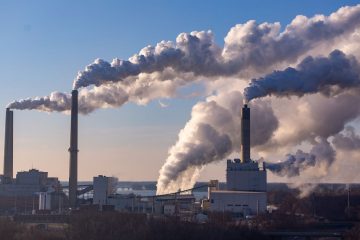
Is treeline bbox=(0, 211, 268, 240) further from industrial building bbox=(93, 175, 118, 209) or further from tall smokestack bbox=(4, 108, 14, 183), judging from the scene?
tall smokestack bbox=(4, 108, 14, 183)

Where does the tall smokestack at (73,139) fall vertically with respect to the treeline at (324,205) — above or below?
above

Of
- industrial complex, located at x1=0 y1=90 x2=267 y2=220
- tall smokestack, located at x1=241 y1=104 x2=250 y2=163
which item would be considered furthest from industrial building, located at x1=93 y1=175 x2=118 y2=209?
tall smokestack, located at x1=241 y1=104 x2=250 y2=163

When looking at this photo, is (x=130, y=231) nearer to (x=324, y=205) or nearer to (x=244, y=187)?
(x=244, y=187)

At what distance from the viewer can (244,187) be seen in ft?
220

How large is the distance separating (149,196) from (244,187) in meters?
9.25

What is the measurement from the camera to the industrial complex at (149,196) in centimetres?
6419

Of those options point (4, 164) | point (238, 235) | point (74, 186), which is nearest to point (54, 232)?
point (238, 235)

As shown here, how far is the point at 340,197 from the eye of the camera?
237 feet

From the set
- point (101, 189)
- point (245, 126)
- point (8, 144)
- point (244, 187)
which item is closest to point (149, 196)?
point (101, 189)

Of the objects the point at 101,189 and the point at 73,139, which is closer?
the point at 73,139

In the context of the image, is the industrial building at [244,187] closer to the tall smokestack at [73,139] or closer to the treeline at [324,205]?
the treeline at [324,205]

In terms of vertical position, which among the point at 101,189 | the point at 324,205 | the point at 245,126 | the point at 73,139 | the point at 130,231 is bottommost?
the point at 130,231

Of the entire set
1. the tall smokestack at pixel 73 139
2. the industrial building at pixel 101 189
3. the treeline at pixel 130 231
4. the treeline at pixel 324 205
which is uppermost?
the tall smokestack at pixel 73 139

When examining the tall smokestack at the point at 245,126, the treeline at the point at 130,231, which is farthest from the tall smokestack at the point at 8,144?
the treeline at the point at 130,231
